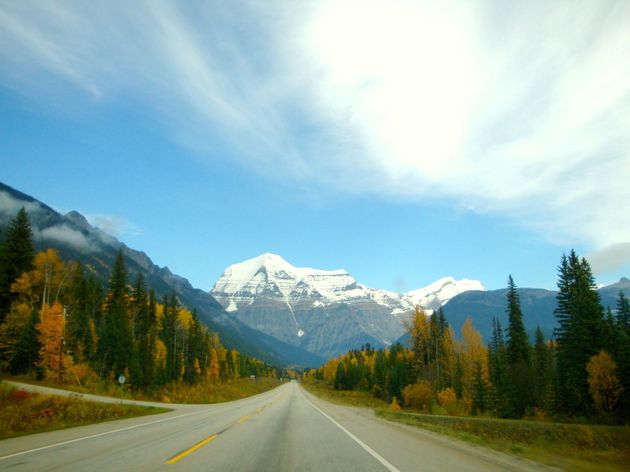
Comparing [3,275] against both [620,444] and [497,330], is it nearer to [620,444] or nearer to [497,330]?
[620,444]

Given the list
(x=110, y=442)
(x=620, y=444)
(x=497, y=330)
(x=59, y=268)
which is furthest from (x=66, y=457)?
(x=497, y=330)

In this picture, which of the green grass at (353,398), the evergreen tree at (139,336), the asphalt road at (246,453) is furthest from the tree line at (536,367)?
the asphalt road at (246,453)

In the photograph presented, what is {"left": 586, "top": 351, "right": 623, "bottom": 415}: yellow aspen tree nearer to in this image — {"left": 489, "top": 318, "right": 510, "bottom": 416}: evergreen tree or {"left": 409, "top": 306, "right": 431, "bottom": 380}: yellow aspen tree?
{"left": 489, "top": 318, "right": 510, "bottom": 416}: evergreen tree

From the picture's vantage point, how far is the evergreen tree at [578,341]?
1826 inches

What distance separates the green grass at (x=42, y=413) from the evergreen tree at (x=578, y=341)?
44323mm

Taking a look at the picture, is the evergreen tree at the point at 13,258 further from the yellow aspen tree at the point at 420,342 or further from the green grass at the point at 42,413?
the yellow aspen tree at the point at 420,342

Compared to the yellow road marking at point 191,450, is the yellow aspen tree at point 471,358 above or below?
above

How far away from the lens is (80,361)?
52969mm

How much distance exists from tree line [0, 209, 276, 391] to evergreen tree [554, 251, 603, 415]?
52.2 m

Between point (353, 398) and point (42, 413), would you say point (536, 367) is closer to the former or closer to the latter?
point (353, 398)

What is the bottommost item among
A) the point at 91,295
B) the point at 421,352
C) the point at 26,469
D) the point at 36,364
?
the point at 26,469

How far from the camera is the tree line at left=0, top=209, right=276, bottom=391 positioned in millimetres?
45375

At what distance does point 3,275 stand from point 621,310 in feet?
258

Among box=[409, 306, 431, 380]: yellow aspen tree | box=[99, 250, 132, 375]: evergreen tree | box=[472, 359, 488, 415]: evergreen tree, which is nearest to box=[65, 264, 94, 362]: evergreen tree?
box=[99, 250, 132, 375]: evergreen tree
